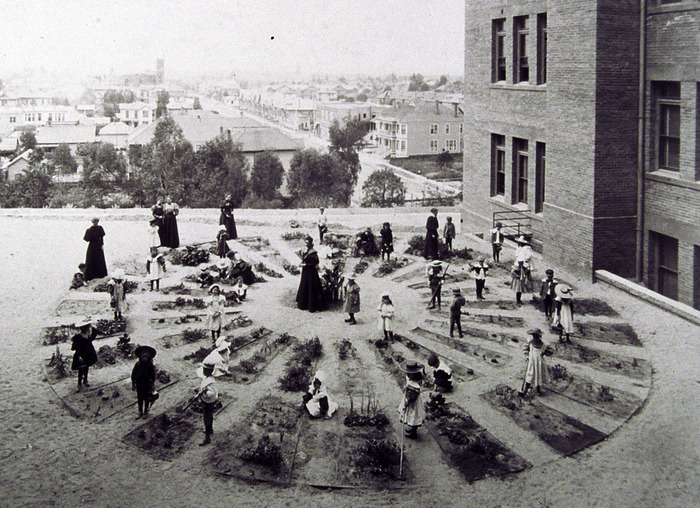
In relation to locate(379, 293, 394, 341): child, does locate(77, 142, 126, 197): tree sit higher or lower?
higher

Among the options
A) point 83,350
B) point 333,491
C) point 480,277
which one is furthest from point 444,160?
point 333,491

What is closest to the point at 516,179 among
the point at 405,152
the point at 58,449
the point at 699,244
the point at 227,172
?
the point at 699,244

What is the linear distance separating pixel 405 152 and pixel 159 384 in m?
87.7

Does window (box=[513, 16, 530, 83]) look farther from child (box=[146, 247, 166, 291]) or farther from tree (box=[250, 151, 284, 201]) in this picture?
tree (box=[250, 151, 284, 201])

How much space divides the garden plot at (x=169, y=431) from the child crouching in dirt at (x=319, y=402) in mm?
1752

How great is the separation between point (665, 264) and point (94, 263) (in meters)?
17.4

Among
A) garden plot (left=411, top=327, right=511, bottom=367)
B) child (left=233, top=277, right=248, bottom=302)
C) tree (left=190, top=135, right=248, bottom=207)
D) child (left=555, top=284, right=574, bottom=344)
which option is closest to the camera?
garden plot (left=411, top=327, right=511, bottom=367)

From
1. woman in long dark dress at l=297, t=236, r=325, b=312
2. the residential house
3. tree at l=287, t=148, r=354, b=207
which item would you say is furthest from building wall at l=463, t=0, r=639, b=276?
the residential house

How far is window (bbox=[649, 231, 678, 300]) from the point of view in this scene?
19500mm

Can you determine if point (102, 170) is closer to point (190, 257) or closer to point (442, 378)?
point (190, 257)

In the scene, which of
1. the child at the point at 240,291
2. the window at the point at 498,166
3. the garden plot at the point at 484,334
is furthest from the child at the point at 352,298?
the window at the point at 498,166

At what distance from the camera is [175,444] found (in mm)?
11453

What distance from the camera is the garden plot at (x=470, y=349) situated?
15.0m

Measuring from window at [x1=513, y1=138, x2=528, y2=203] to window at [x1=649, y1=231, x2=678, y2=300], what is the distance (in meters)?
6.63
